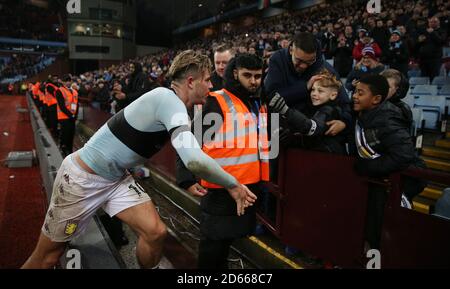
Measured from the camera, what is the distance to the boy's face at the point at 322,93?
119 inches

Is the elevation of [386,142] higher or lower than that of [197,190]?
higher

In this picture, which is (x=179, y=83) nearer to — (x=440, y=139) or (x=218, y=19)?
(x=440, y=139)

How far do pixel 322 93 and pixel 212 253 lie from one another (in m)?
1.71

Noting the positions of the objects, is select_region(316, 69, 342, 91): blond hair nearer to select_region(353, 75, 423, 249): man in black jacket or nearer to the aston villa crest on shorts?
select_region(353, 75, 423, 249): man in black jacket

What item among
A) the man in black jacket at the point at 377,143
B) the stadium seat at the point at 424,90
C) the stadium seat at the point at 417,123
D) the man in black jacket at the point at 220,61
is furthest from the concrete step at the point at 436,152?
the man in black jacket at the point at 220,61

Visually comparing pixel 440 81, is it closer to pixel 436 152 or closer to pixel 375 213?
pixel 436 152

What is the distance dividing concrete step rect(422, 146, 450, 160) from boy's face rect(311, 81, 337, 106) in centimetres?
336

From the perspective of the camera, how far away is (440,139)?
5680 mm

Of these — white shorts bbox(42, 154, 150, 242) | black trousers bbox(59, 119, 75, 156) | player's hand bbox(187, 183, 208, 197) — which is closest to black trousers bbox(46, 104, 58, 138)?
black trousers bbox(59, 119, 75, 156)

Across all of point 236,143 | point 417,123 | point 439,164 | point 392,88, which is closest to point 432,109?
point 417,123

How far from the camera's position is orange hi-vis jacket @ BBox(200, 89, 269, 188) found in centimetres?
229

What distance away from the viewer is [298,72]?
3182mm

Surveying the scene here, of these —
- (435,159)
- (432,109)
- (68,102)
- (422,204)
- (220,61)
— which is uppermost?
(220,61)
